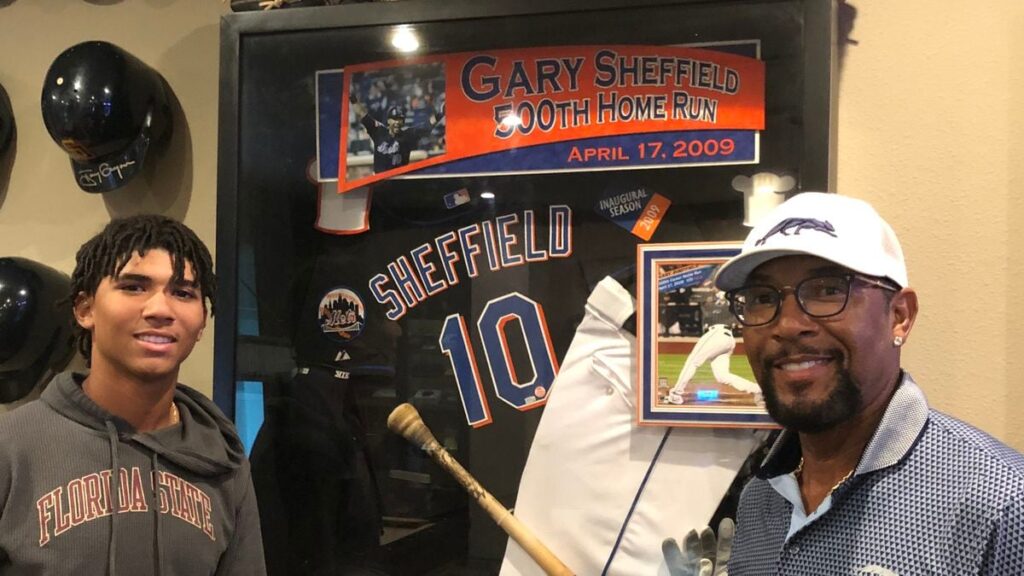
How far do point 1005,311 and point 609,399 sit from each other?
0.63 m

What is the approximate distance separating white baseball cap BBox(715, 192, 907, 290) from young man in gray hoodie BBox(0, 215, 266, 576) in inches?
29.2

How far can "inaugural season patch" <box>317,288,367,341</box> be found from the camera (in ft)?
4.96

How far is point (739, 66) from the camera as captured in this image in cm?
135

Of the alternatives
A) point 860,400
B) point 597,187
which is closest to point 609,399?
point 597,187

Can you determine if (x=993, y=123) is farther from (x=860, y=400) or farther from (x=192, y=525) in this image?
(x=192, y=525)

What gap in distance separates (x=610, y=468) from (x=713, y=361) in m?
0.25

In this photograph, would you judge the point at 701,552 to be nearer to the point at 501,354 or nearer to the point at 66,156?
the point at 501,354

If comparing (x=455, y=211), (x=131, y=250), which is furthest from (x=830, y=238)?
(x=131, y=250)

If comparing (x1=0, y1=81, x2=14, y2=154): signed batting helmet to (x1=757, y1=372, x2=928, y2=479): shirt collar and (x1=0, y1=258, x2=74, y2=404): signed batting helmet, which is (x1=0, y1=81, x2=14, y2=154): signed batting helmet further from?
(x1=757, y1=372, x2=928, y2=479): shirt collar

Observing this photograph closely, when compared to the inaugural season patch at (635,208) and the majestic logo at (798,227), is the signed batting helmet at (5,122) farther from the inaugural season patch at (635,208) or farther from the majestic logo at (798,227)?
the majestic logo at (798,227)

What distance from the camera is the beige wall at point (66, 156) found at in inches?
66.8

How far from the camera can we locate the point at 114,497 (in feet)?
3.44

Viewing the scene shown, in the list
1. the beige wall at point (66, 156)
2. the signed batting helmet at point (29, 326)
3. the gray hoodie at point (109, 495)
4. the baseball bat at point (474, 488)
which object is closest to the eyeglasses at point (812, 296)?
the baseball bat at point (474, 488)

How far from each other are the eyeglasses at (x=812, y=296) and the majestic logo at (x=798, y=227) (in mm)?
48
